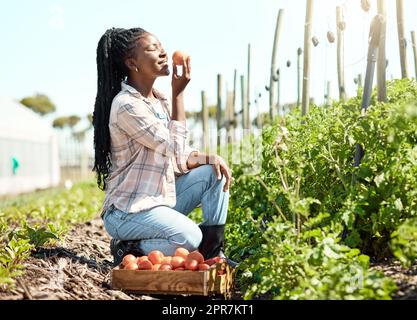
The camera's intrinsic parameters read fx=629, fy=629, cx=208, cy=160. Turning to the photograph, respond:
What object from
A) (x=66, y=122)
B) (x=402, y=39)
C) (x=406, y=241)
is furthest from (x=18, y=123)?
(x=66, y=122)

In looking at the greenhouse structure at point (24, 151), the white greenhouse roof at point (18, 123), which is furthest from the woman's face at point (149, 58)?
the white greenhouse roof at point (18, 123)

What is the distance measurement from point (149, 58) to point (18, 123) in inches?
529

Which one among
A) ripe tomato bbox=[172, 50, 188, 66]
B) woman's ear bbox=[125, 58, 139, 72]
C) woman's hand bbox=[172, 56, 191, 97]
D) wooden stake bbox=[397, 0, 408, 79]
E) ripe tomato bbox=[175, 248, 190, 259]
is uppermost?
wooden stake bbox=[397, 0, 408, 79]

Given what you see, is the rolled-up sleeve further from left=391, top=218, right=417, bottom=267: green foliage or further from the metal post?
left=391, top=218, right=417, bottom=267: green foliage

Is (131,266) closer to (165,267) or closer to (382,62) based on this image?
(165,267)

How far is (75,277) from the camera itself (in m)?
3.25

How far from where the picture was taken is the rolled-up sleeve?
3182 mm

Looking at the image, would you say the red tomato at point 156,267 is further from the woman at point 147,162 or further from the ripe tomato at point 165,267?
the woman at point 147,162

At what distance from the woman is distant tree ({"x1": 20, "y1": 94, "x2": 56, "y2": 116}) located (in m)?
40.1

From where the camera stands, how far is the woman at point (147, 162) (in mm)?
3209

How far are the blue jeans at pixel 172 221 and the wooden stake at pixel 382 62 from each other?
953mm

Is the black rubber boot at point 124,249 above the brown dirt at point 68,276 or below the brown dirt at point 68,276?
above

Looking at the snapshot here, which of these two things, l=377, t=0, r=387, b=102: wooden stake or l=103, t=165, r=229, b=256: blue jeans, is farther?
l=377, t=0, r=387, b=102: wooden stake

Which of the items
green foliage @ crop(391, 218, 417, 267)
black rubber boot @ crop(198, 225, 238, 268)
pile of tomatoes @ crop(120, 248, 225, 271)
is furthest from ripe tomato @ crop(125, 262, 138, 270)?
green foliage @ crop(391, 218, 417, 267)
